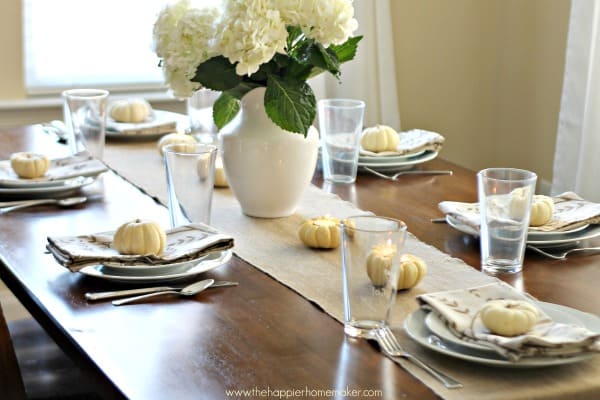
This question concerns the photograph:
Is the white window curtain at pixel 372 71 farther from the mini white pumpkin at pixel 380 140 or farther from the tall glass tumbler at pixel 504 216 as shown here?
the tall glass tumbler at pixel 504 216

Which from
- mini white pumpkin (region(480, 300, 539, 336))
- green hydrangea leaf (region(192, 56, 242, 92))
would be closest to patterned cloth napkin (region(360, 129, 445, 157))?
green hydrangea leaf (region(192, 56, 242, 92))

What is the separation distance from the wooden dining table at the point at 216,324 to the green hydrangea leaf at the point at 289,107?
260 mm

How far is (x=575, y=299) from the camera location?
1.32 meters

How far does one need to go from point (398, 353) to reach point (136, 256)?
1.54ft

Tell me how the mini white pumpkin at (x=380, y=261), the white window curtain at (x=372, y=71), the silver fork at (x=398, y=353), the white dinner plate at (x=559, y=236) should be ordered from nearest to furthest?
the silver fork at (x=398, y=353)
the mini white pumpkin at (x=380, y=261)
the white dinner plate at (x=559, y=236)
the white window curtain at (x=372, y=71)

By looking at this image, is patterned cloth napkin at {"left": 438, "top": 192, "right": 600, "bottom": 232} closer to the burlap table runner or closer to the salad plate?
the burlap table runner

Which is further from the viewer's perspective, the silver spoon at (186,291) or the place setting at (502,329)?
the silver spoon at (186,291)

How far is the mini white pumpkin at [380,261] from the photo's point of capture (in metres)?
1.14

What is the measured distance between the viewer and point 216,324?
1.24 m

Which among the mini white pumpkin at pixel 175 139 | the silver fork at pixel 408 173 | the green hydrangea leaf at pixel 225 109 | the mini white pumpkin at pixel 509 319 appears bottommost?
the silver fork at pixel 408 173

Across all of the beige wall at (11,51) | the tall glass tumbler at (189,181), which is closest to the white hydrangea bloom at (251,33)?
the tall glass tumbler at (189,181)

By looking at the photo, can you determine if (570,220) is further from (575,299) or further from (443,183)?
(443,183)

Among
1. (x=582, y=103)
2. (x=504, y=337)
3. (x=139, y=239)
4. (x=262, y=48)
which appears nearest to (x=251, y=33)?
(x=262, y=48)

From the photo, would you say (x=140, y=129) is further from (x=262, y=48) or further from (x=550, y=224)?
(x=550, y=224)
